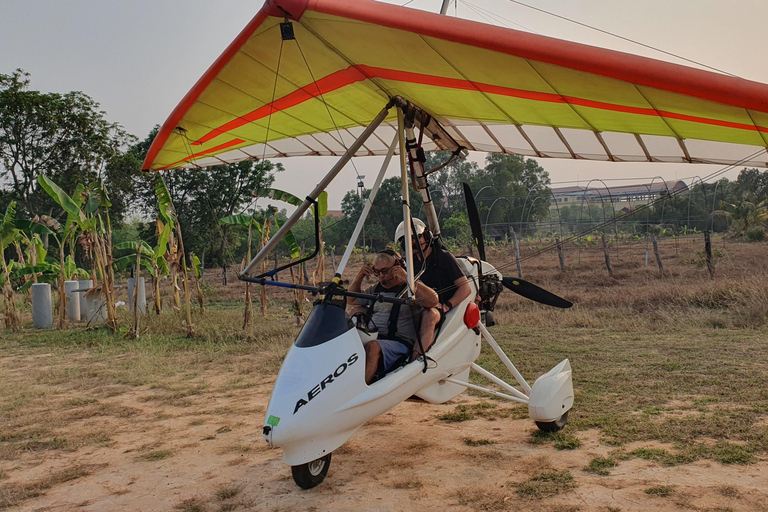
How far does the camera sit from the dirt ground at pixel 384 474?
3797mm

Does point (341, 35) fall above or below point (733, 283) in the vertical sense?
above

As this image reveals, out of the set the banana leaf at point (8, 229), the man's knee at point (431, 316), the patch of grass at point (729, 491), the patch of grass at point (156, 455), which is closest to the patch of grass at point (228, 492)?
the patch of grass at point (156, 455)

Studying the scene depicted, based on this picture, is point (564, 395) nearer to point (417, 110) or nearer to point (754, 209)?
point (417, 110)

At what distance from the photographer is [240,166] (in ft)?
87.8

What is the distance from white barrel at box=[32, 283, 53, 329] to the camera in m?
13.9

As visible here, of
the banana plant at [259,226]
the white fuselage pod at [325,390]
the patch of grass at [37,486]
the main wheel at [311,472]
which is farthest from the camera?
the banana plant at [259,226]

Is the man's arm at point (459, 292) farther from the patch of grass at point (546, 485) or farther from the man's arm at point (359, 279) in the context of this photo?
the patch of grass at point (546, 485)

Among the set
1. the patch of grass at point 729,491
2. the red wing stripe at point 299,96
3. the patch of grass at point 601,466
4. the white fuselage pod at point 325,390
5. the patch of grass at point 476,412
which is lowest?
the patch of grass at point 476,412

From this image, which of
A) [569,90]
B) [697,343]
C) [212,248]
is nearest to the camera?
[569,90]

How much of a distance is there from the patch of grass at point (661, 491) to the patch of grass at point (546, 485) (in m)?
0.47

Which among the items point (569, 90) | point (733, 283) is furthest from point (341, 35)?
point (733, 283)

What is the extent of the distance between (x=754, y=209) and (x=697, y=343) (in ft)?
70.4

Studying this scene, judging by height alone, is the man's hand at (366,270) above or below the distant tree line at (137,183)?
below

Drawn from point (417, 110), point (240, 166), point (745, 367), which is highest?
point (240, 166)
